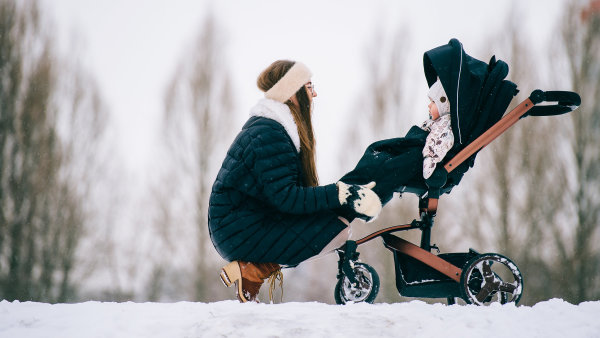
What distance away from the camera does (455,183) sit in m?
3.48

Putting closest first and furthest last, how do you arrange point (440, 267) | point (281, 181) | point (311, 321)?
point (311, 321) < point (281, 181) < point (440, 267)

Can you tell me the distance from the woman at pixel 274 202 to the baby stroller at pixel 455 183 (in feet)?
0.85

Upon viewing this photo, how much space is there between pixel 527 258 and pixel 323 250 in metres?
8.82

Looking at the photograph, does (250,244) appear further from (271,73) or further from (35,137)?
(35,137)

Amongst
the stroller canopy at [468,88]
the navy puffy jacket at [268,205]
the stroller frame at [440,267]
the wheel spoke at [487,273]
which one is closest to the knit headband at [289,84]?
the navy puffy jacket at [268,205]

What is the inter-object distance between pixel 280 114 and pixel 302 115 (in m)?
0.25

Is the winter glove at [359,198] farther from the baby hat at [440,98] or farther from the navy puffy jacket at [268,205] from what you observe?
the baby hat at [440,98]

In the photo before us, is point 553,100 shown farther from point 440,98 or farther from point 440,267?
point 440,267

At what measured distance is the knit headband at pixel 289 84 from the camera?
348cm

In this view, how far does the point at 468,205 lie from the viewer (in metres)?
11.4

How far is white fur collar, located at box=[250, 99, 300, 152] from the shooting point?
336 centimetres

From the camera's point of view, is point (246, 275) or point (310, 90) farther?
point (310, 90)

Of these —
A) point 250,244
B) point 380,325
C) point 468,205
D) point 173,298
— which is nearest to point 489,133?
point 380,325

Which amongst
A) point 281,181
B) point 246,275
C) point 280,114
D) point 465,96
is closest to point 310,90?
point 280,114
